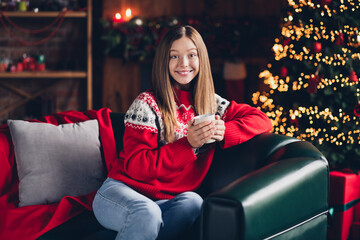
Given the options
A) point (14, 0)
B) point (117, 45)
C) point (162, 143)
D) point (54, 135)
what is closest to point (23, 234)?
point (54, 135)

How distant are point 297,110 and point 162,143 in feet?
3.89

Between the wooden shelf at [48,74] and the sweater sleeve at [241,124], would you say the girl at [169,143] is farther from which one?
the wooden shelf at [48,74]

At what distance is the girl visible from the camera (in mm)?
1603

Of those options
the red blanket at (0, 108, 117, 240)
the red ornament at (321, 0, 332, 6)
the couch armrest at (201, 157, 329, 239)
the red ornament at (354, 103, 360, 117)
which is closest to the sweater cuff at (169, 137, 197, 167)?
the couch armrest at (201, 157, 329, 239)

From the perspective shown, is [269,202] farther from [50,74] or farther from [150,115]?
[50,74]

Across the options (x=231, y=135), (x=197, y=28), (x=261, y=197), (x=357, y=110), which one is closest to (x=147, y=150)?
(x=231, y=135)

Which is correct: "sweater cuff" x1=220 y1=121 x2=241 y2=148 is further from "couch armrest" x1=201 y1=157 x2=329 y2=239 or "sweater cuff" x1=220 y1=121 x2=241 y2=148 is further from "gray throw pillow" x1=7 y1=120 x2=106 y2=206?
"gray throw pillow" x1=7 y1=120 x2=106 y2=206

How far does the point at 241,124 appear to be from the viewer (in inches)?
73.6

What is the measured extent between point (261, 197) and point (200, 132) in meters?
0.35

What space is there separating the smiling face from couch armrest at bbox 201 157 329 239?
548 mm

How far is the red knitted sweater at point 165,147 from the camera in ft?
5.55

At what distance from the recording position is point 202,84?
6.40 ft

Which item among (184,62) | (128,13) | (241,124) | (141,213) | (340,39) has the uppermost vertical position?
(128,13)

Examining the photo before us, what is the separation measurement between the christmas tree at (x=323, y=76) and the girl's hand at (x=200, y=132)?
3.81ft
